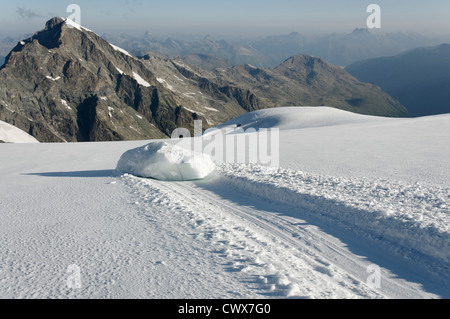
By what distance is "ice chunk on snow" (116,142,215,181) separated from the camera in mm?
12758

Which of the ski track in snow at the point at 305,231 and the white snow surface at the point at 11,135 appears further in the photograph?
the white snow surface at the point at 11,135

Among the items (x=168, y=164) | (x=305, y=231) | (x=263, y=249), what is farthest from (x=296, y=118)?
(x=263, y=249)

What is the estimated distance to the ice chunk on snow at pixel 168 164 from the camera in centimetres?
1276

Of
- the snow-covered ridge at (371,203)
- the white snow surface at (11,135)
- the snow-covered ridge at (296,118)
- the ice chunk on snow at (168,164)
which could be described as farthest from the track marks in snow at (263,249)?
the white snow surface at (11,135)

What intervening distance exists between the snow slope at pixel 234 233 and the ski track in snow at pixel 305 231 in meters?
0.03

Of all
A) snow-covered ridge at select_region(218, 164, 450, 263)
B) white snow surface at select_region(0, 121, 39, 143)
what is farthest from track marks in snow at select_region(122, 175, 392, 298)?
white snow surface at select_region(0, 121, 39, 143)

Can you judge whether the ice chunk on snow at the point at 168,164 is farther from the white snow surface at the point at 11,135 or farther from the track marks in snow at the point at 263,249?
the white snow surface at the point at 11,135

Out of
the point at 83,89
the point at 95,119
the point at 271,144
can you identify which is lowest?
the point at 271,144

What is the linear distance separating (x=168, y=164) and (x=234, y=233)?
5.73 metres

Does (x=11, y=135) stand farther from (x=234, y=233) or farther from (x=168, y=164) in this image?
(x=234, y=233)

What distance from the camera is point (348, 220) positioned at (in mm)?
8305
